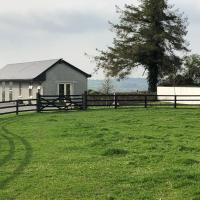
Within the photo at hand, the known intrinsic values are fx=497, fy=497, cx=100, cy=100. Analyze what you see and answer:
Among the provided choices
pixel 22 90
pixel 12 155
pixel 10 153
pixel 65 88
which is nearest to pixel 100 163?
pixel 12 155

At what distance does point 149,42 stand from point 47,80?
15.7 meters

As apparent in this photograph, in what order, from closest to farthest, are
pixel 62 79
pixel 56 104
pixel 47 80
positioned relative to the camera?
pixel 56 104
pixel 47 80
pixel 62 79

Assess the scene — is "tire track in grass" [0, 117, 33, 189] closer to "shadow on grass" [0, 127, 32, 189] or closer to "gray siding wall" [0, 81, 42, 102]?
"shadow on grass" [0, 127, 32, 189]

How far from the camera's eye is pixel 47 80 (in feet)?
153

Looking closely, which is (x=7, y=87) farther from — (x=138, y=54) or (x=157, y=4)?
(x=157, y=4)

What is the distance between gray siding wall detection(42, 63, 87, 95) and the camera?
46.7 metres

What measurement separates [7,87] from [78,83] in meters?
8.49

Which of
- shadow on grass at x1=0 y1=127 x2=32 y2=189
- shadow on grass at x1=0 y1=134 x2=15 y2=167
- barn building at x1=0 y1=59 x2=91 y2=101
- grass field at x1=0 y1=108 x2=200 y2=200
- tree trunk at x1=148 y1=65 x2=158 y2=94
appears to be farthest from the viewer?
tree trunk at x1=148 y1=65 x2=158 y2=94

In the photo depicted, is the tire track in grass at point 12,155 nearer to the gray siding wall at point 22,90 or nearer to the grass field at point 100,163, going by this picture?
the grass field at point 100,163

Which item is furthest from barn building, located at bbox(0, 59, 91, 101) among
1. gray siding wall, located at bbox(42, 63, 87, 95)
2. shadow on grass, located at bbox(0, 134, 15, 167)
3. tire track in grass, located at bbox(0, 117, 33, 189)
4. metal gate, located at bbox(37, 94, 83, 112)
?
shadow on grass, located at bbox(0, 134, 15, 167)

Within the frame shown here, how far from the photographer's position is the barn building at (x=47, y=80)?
4662 cm

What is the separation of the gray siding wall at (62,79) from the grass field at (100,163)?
85.0 feet

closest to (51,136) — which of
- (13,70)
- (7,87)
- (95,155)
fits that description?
(95,155)

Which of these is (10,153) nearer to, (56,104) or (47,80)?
(56,104)
